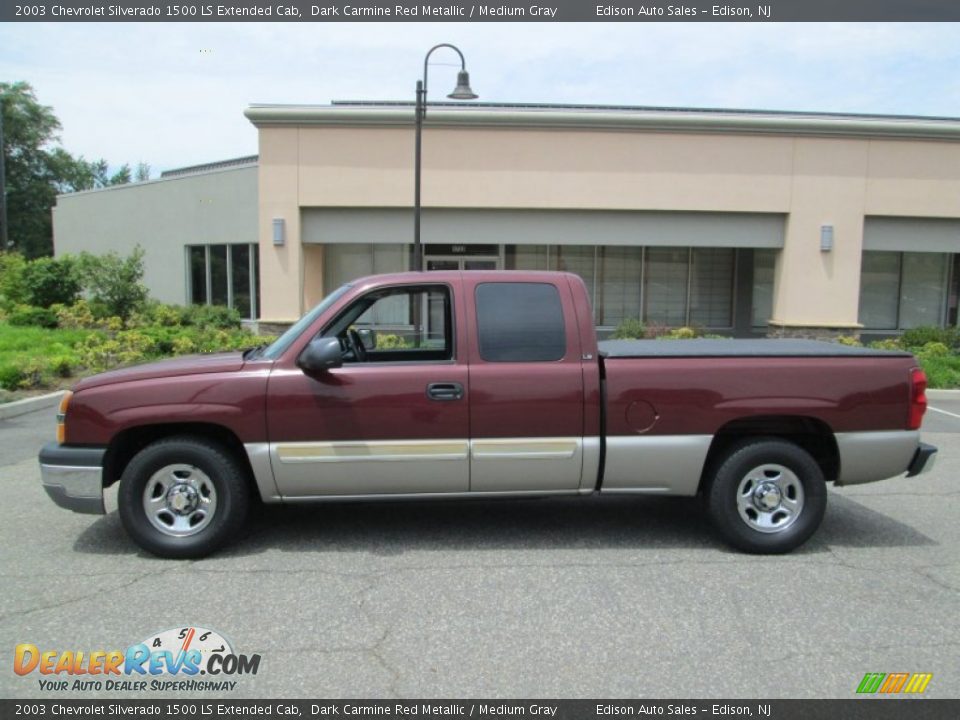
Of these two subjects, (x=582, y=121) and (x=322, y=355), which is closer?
(x=322, y=355)

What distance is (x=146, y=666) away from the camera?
3588mm

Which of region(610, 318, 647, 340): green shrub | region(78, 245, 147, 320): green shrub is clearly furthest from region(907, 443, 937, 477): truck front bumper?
region(78, 245, 147, 320): green shrub

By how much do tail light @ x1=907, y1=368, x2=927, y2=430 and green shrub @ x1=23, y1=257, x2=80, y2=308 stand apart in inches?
792

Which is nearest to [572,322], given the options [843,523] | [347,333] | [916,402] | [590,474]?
[590,474]

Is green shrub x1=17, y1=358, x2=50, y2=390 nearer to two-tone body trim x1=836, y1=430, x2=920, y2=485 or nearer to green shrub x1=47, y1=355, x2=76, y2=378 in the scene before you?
green shrub x1=47, y1=355, x2=76, y2=378

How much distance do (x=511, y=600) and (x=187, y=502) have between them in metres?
2.26

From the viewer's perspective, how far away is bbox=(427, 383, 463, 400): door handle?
4914mm

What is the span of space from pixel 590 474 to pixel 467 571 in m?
1.05

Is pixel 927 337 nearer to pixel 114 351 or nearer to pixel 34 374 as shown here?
pixel 114 351

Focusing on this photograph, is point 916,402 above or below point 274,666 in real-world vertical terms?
above

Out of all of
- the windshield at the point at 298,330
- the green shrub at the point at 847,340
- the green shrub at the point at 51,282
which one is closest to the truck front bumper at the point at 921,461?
the windshield at the point at 298,330

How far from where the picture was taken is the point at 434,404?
193 inches

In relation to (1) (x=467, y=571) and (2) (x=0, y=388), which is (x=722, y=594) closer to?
A: (1) (x=467, y=571)

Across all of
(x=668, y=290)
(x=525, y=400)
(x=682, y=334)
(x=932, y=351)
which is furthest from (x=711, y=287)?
(x=525, y=400)
